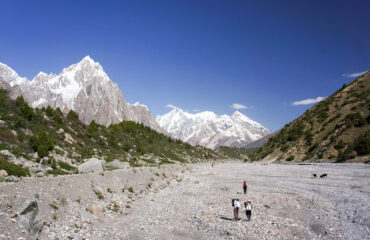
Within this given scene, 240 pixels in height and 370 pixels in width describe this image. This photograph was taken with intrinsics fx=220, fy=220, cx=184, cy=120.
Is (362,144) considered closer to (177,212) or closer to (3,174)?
(177,212)

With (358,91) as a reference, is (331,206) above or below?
below

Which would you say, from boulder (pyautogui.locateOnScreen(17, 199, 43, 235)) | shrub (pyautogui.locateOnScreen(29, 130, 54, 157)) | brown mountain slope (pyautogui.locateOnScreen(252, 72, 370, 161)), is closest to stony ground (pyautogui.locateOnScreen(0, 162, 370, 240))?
boulder (pyautogui.locateOnScreen(17, 199, 43, 235))

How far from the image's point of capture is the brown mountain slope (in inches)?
1998

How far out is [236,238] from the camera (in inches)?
584

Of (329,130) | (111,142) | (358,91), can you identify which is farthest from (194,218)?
(358,91)

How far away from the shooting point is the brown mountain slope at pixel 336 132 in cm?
5075

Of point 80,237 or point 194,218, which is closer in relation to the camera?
point 80,237

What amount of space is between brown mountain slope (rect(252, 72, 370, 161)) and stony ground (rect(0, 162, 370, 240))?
26.4m

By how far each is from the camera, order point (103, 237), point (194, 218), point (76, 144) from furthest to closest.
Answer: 1. point (76, 144)
2. point (194, 218)
3. point (103, 237)

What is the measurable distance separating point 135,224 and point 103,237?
334 centimetres

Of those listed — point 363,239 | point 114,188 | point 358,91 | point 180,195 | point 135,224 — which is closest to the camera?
point 363,239

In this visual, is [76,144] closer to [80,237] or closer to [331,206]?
[80,237]

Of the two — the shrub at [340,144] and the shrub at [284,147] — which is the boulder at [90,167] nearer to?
the shrub at [340,144]

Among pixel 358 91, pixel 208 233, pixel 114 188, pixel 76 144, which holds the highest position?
pixel 358 91
